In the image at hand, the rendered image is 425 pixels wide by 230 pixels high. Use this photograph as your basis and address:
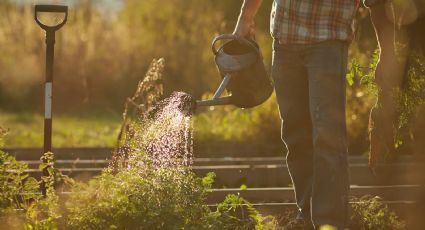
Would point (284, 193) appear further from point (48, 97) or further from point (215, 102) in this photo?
point (48, 97)

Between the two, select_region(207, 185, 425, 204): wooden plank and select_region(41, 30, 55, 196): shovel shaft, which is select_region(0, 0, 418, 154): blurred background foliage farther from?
select_region(41, 30, 55, 196): shovel shaft

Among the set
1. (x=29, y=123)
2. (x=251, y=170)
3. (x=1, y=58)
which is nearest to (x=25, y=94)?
(x=1, y=58)

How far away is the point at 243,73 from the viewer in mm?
6199

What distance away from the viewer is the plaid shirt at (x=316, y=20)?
5520 mm

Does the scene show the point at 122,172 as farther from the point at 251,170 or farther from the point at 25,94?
the point at 25,94

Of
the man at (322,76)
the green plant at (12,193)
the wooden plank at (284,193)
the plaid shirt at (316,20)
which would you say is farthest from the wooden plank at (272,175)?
the plaid shirt at (316,20)

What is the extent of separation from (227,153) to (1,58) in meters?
8.70

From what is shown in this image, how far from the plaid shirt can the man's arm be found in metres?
0.37

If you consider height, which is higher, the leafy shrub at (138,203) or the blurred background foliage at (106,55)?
the leafy shrub at (138,203)

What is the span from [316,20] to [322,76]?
32 cm

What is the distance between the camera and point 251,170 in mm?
8680

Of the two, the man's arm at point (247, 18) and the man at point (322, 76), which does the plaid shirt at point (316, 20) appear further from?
the man's arm at point (247, 18)

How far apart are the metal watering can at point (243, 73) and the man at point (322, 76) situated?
393mm

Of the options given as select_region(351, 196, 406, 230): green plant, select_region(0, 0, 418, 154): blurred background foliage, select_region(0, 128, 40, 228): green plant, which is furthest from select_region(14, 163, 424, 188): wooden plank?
select_region(0, 0, 418, 154): blurred background foliage
